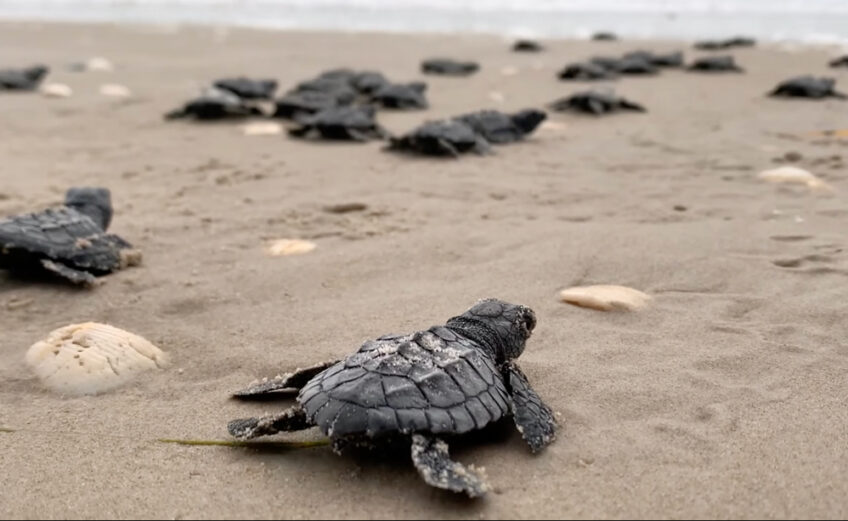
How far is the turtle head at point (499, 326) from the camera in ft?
8.54

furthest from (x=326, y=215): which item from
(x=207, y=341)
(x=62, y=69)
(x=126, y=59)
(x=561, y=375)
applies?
(x=126, y=59)

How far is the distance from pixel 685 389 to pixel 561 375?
1.36 feet

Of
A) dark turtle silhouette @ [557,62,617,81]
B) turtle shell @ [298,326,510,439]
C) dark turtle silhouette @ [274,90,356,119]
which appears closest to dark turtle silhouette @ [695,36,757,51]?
dark turtle silhouette @ [557,62,617,81]

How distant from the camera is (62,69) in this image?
433 inches

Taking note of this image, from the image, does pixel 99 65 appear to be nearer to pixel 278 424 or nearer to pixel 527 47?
pixel 527 47

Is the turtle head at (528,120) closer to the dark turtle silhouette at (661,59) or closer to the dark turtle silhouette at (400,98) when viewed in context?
the dark turtle silhouette at (400,98)

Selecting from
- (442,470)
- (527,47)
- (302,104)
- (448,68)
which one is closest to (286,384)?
(442,470)

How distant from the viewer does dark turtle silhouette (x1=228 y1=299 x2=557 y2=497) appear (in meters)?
2.05

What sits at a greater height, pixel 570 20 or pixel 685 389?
pixel 570 20

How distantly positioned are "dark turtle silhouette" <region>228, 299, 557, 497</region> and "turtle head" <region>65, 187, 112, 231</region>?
216cm

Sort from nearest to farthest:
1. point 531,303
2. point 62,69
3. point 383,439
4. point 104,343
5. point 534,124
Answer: point 383,439, point 104,343, point 531,303, point 534,124, point 62,69

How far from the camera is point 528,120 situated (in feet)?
22.5

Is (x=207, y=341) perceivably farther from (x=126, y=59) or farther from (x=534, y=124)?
(x=126, y=59)

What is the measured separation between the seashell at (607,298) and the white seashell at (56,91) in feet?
24.2
